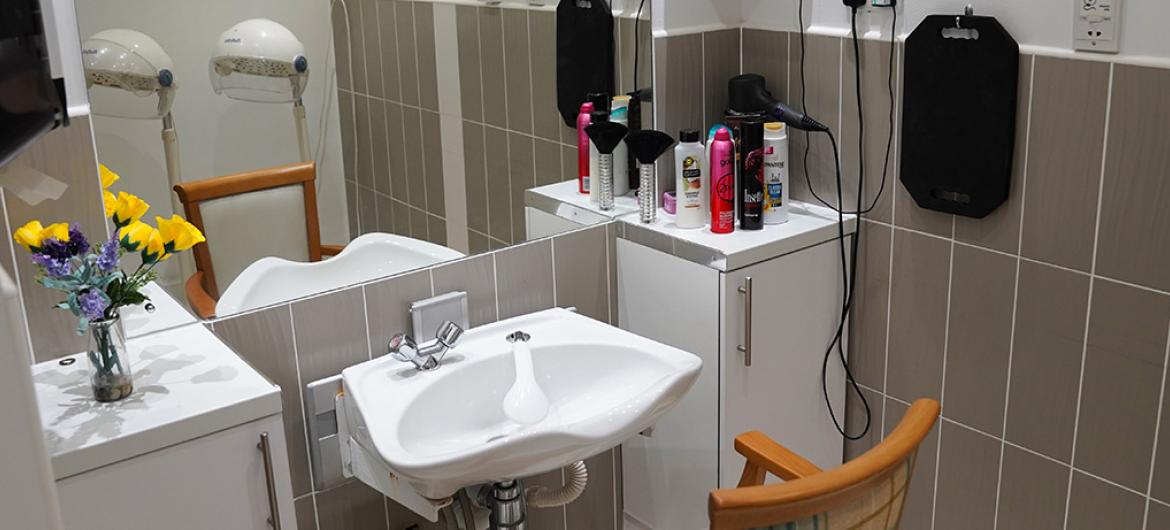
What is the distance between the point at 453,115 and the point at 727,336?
693mm

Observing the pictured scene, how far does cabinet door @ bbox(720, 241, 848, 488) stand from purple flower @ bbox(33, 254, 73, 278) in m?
1.16

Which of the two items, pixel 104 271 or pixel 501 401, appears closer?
pixel 104 271

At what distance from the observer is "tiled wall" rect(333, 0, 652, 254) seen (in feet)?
6.29

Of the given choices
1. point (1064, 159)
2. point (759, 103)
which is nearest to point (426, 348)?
point (759, 103)

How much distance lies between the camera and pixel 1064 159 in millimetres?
1895

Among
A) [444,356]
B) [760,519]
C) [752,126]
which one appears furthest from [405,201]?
[760,519]

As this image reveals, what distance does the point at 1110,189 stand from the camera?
1.84m

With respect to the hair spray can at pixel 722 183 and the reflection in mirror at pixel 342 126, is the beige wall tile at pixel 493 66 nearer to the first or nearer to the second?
the reflection in mirror at pixel 342 126

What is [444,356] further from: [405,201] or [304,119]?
[304,119]

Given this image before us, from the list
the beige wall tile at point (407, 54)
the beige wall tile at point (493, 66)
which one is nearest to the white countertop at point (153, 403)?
the beige wall tile at point (407, 54)

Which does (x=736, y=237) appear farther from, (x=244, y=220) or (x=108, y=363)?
(x=108, y=363)

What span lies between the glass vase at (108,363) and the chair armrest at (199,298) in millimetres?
236

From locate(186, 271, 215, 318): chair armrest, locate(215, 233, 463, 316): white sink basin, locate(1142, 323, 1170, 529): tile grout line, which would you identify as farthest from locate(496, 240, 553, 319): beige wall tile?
locate(1142, 323, 1170, 529): tile grout line

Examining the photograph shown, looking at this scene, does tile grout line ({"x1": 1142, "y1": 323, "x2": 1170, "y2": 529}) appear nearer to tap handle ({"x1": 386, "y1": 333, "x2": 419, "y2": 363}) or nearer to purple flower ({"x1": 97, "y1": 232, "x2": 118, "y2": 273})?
tap handle ({"x1": 386, "y1": 333, "x2": 419, "y2": 363})
